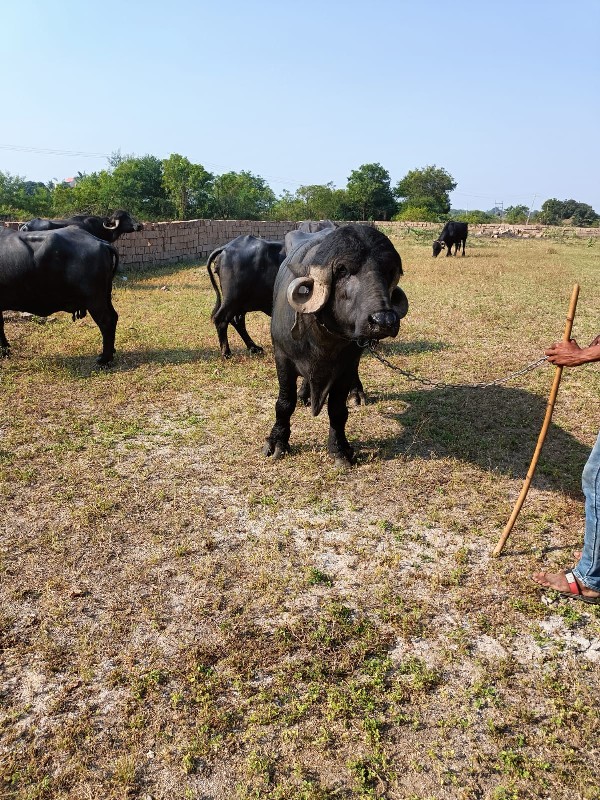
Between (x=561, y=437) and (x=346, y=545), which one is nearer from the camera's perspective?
(x=346, y=545)

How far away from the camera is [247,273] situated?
6.57 metres

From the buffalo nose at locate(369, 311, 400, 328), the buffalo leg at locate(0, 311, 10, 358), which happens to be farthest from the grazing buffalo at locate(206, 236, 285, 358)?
the buffalo nose at locate(369, 311, 400, 328)

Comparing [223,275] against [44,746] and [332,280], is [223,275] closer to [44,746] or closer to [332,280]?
[332,280]

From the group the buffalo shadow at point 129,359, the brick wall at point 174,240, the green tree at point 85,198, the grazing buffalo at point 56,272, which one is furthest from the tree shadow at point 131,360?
the green tree at point 85,198

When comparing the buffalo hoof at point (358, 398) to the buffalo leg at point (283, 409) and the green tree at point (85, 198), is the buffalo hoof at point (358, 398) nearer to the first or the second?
the buffalo leg at point (283, 409)

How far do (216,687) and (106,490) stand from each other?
195 centimetres

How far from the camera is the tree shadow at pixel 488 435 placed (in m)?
4.41

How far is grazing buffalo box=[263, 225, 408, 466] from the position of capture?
320cm

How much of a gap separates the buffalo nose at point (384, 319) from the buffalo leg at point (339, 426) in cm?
112

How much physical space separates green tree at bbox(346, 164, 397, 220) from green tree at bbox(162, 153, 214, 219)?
1705 centimetres

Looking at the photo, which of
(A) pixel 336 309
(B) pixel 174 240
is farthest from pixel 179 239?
(A) pixel 336 309

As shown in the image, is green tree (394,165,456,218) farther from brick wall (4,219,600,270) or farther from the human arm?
the human arm

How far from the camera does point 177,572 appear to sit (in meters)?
3.11

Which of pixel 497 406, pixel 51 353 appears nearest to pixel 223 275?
pixel 51 353
